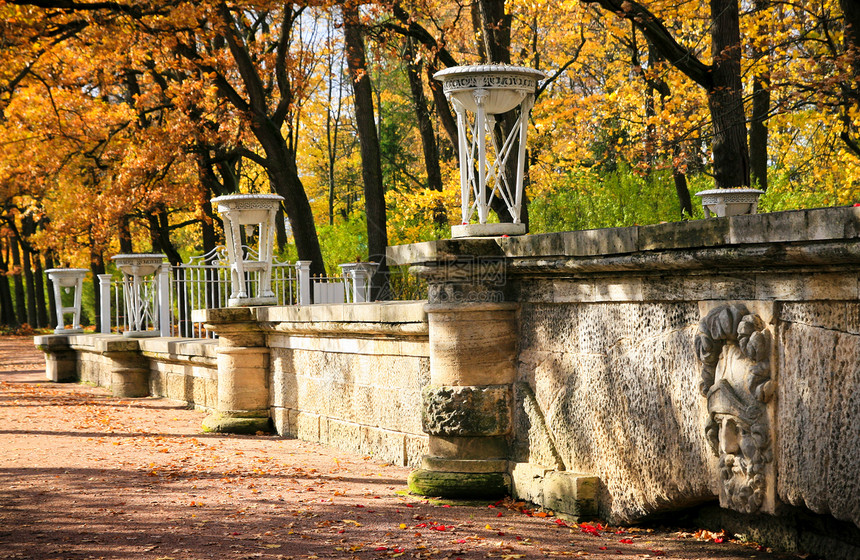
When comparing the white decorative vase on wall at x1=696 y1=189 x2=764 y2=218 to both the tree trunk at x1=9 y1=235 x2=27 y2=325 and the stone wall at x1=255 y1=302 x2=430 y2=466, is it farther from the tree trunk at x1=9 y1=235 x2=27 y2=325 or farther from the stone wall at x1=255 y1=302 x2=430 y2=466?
the tree trunk at x1=9 y1=235 x2=27 y2=325

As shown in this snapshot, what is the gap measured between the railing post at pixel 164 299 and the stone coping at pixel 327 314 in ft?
11.0

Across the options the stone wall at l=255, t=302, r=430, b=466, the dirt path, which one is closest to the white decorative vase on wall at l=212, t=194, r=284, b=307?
the stone wall at l=255, t=302, r=430, b=466

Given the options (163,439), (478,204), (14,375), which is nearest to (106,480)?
(163,439)

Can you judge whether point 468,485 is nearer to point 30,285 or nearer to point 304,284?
point 304,284

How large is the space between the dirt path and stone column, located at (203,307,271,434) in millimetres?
303

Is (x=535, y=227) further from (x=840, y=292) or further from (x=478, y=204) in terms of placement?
(x=840, y=292)

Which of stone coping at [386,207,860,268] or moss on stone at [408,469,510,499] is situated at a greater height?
stone coping at [386,207,860,268]

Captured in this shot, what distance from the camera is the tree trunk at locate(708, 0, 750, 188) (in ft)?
33.0

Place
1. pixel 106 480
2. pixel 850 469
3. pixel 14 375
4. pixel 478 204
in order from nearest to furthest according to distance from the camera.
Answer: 1. pixel 850 469
2. pixel 478 204
3. pixel 106 480
4. pixel 14 375

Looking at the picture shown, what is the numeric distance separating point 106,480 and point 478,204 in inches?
135

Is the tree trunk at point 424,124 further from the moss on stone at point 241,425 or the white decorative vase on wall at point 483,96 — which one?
the white decorative vase on wall at point 483,96

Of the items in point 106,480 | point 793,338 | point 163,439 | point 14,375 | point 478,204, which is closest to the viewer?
point 793,338

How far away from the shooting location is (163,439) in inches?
341

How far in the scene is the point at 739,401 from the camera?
3887mm
